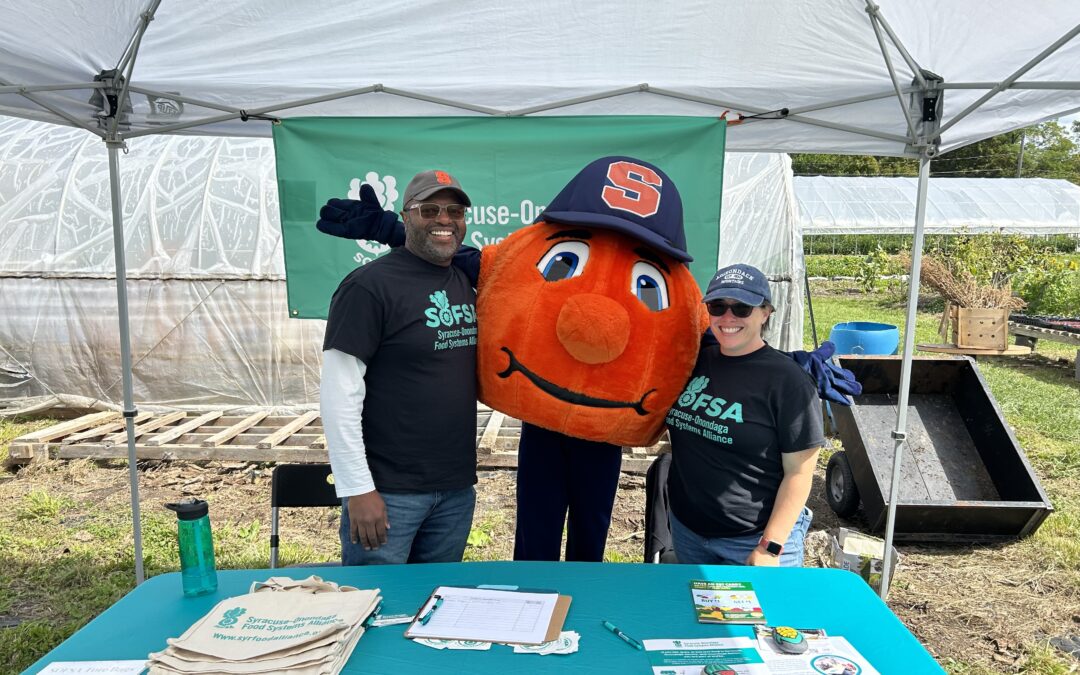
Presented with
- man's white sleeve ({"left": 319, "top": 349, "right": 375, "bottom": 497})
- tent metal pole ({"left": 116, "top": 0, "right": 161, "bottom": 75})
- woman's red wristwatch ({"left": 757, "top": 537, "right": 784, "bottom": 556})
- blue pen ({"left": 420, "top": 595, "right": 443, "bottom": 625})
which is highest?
tent metal pole ({"left": 116, "top": 0, "right": 161, "bottom": 75})

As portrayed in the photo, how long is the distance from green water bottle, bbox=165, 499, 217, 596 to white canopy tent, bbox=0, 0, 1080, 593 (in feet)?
5.18

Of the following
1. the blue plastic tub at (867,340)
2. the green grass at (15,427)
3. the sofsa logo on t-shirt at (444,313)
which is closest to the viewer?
the sofsa logo on t-shirt at (444,313)

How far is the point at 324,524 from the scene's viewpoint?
4887 millimetres

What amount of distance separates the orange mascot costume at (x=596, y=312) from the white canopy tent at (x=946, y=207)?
1923 centimetres

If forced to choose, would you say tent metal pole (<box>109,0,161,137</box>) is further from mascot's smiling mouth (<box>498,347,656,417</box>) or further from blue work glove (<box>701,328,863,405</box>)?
blue work glove (<box>701,328,863,405</box>)

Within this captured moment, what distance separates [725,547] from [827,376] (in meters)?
0.70

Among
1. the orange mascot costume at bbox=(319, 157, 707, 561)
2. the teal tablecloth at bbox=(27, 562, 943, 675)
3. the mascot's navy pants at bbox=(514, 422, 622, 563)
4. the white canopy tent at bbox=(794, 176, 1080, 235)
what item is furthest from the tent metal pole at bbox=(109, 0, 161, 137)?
the white canopy tent at bbox=(794, 176, 1080, 235)

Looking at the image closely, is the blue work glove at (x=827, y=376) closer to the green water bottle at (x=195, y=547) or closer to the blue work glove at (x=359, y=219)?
the blue work glove at (x=359, y=219)

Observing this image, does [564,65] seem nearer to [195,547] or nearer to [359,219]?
[359,219]

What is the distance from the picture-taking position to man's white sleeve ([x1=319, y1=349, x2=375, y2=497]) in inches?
90.3

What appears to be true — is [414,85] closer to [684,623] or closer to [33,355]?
[684,623]

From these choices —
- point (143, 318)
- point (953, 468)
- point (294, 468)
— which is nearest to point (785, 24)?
point (294, 468)

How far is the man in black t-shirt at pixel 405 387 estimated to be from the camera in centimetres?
231

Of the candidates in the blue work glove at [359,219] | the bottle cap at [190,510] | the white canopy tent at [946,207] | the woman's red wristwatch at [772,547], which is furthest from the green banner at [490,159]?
the white canopy tent at [946,207]
